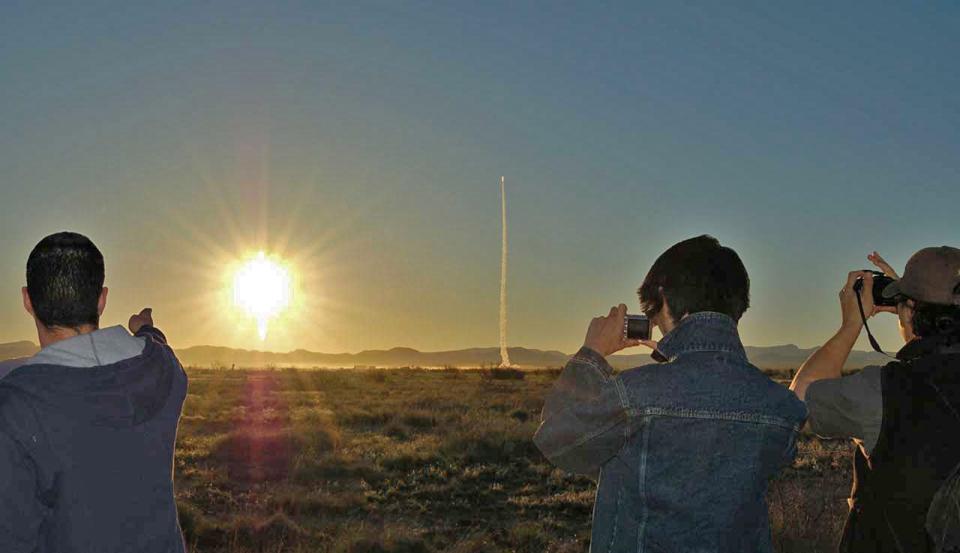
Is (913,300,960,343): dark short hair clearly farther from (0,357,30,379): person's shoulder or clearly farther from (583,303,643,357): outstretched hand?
(0,357,30,379): person's shoulder

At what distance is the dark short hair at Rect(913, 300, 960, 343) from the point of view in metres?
3.49

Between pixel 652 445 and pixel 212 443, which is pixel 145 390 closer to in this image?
pixel 652 445

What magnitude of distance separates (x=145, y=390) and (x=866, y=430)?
2613 mm

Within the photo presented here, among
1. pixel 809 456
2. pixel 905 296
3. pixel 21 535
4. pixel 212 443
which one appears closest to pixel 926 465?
pixel 905 296

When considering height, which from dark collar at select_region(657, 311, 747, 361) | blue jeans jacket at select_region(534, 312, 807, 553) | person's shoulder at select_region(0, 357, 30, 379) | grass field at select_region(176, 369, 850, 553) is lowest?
grass field at select_region(176, 369, 850, 553)

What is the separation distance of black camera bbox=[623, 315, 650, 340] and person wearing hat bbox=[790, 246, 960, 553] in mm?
705

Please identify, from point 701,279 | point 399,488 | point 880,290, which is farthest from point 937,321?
point 399,488

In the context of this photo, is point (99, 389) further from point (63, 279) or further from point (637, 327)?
point (637, 327)

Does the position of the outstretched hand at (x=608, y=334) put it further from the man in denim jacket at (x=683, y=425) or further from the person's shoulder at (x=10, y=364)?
the person's shoulder at (x=10, y=364)

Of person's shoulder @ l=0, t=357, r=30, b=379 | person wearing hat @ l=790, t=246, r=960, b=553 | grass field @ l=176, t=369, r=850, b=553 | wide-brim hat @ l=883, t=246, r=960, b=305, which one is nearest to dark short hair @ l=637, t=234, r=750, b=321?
person wearing hat @ l=790, t=246, r=960, b=553

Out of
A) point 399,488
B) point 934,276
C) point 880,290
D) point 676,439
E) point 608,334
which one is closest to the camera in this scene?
point 676,439

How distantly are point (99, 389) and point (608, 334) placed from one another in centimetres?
174

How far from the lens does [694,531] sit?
302cm

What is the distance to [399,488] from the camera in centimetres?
1602
